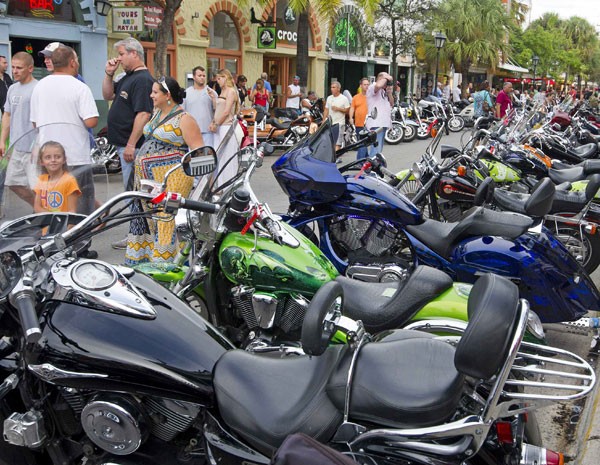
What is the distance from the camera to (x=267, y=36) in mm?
22359

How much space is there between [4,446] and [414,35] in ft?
93.1

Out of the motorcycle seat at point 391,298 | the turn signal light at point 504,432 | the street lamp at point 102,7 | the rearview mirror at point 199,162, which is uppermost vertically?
the street lamp at point 102,7

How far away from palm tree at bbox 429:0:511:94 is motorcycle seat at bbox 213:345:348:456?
32.5 meters

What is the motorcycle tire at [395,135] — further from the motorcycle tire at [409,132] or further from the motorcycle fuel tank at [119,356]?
the motorcycle fuel tank at [119,356]

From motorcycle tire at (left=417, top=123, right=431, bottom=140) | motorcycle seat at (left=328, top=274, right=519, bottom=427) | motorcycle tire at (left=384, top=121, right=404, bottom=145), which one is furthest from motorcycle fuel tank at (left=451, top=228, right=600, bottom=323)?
motorcycle tire at (left=417, top=123, right=431, bottom=140)

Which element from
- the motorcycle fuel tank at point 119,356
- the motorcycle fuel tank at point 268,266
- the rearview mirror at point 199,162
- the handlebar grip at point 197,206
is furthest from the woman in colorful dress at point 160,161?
the motorcycle fuel tank at point 119,356

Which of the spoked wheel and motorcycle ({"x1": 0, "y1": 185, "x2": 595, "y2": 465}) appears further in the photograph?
the spoked wheel

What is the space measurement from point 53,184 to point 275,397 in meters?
1.40

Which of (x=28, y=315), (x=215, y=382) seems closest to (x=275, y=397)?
(x=215, y=382)

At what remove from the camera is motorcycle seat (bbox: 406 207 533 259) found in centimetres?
415

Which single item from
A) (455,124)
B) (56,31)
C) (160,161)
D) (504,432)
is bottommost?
(455,124)

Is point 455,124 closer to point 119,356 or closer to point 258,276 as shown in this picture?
point 258,276

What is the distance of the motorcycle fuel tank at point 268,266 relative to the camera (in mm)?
3227

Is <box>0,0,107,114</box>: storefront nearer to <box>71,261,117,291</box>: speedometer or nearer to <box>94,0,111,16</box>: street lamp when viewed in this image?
<box>94,0,111,16</box>: street lamp
